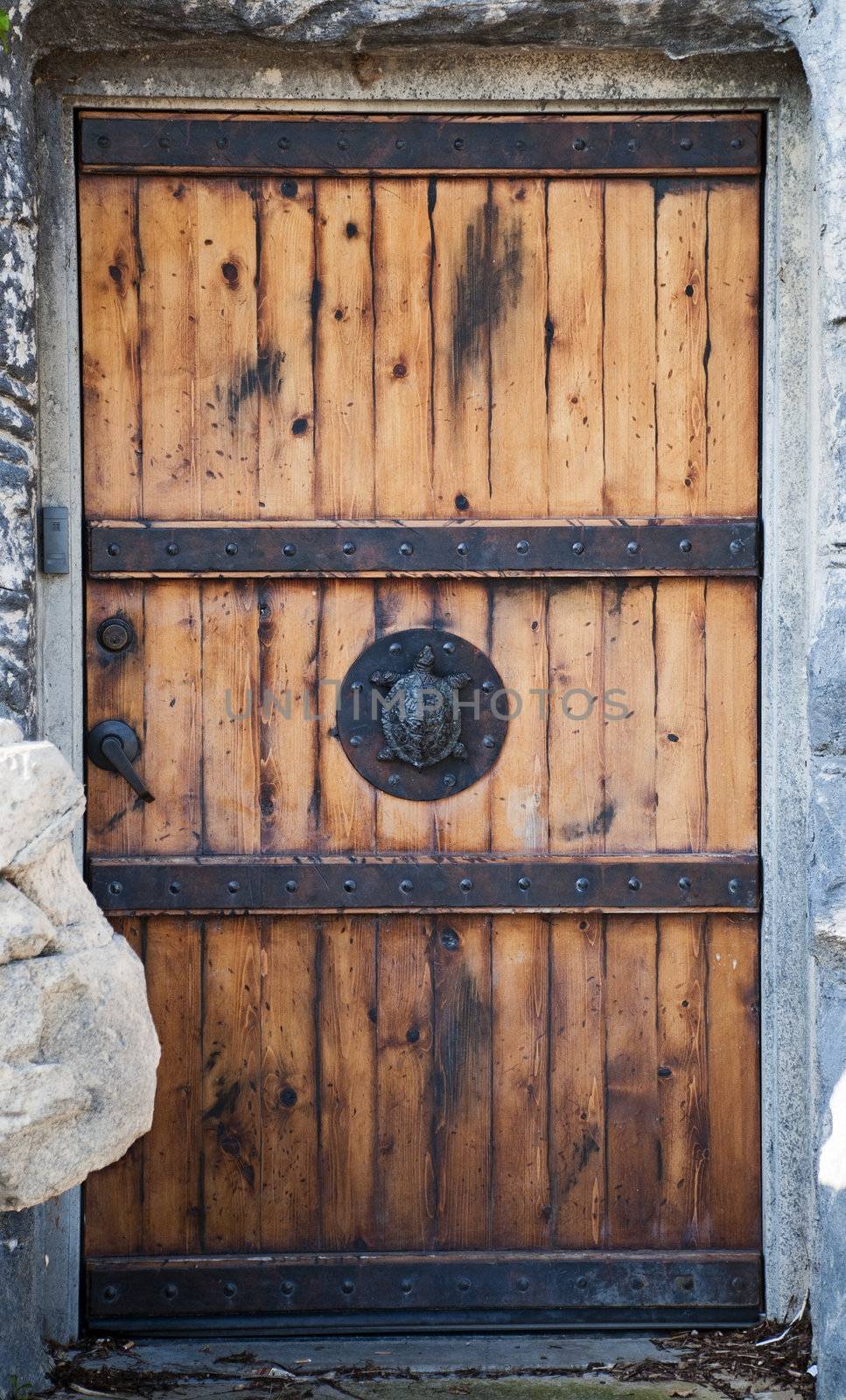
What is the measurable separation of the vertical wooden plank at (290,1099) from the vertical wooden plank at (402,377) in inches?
29.9

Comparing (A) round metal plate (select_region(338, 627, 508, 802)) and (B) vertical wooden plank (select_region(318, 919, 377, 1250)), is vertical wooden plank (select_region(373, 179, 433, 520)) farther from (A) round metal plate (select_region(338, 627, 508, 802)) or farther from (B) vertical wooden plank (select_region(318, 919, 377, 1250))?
(B) vertical wooden plank (select_region(318, 919, 377, 1250))

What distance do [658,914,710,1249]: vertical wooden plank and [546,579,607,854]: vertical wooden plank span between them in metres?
0.21

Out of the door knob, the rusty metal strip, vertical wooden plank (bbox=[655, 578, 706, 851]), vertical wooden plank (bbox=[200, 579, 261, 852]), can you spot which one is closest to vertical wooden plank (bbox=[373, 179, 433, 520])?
vertical wooden plank (bbox=[200, 579, 261, 852])

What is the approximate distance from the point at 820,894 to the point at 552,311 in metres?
1.05

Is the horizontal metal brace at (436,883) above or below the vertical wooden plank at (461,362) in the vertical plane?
below

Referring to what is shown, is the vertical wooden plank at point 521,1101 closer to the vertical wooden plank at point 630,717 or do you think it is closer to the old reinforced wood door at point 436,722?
the old reinforced wood door at point 436,722

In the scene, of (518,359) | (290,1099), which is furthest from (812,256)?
(290,1099)

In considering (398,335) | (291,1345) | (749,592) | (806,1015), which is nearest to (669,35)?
(398,335)

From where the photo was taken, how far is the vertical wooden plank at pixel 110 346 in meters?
1.91

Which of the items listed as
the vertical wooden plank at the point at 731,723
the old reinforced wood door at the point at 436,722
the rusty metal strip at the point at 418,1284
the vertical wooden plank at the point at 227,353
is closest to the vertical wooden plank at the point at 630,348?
the old reinforced wood door at the point at 436,722

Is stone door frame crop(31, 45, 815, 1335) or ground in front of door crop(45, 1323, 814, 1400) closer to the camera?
ground in front of door crop(45, 1323, 814, 1400)

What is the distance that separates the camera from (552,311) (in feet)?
6.39

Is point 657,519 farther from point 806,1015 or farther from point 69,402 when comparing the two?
point 69,402

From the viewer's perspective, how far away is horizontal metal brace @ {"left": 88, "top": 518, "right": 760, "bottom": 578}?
1.92 m
